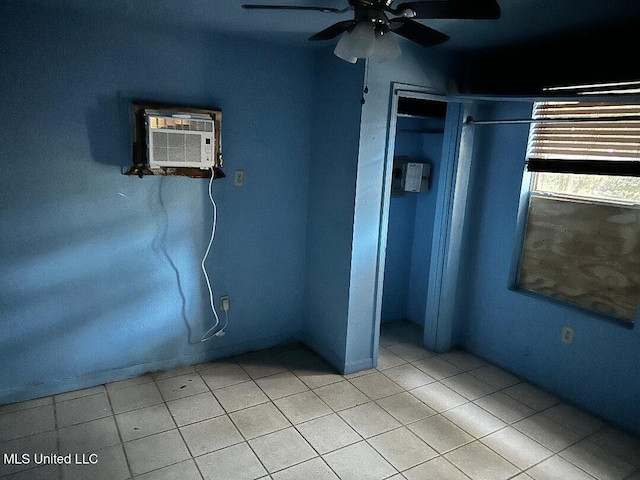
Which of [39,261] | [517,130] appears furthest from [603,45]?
[39,261]

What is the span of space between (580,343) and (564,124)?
4.50ft

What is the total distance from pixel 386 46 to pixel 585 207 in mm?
1745

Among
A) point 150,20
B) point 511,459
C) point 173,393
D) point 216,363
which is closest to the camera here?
point 511,459

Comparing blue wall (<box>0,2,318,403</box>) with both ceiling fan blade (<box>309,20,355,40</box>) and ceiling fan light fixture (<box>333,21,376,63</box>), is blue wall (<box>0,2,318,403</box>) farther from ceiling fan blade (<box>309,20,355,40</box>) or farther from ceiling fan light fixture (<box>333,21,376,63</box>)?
ceiling fan light fixture (<box>333,21,376,63</box>)

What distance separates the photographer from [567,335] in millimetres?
2789

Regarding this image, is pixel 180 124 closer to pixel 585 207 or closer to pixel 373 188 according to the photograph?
pixel 373 188

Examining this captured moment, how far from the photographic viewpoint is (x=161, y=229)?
2789mm

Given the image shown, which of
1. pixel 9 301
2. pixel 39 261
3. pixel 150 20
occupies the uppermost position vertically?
pixel 150 20

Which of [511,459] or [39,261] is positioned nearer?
[511,459]

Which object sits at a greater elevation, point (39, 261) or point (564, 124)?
point (564, 124)

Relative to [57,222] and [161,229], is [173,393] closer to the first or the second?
[161,229]

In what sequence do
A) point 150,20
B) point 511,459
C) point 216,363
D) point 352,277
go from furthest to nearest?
point 216,363 → point 352,277 → point 150,20 → point 511,459

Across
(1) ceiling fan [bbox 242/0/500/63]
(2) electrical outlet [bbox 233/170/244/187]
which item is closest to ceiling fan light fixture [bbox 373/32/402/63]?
(1) ceiling fan [bbox 242/0/500/63]

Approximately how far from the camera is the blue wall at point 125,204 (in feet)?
7.73
